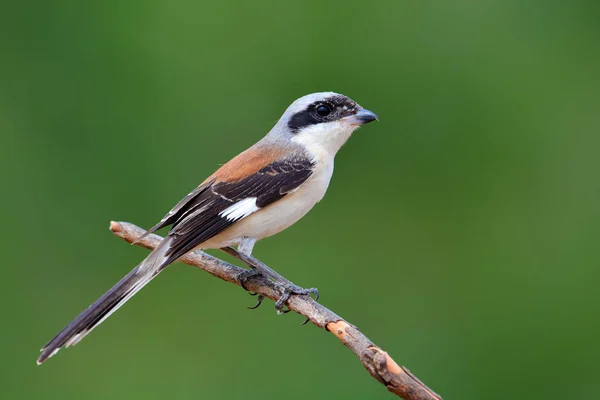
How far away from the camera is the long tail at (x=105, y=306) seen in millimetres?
1959

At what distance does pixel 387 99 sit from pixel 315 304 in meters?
1.69

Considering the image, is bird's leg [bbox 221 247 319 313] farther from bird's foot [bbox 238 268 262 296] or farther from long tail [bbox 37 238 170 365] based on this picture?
long tail [bbox 37 238 170 365]

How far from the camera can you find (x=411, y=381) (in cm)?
156

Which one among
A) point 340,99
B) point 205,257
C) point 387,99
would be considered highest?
point 340,99

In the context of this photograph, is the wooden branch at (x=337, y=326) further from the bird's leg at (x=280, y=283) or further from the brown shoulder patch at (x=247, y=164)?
the brown shoulder patch at (x=247, y=164)

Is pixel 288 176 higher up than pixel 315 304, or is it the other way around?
pixel 288 176

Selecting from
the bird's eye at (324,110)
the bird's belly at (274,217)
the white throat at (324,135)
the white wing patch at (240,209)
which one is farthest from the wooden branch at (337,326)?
the bird's eye at (324,110)

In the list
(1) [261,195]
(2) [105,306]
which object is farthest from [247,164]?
(2) [105,306]

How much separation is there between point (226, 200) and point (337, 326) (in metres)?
0.59

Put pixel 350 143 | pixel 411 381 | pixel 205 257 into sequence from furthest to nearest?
pixel 350 143
pixel 205 257
pixel 411 381

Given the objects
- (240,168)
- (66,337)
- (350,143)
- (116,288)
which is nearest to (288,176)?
(240,168)

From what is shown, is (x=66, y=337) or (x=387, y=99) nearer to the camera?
(x=66, y=337)

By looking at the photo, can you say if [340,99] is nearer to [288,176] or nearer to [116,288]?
[288,176]

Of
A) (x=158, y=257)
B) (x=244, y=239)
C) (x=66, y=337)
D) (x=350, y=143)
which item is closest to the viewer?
(x=66, y=337)
